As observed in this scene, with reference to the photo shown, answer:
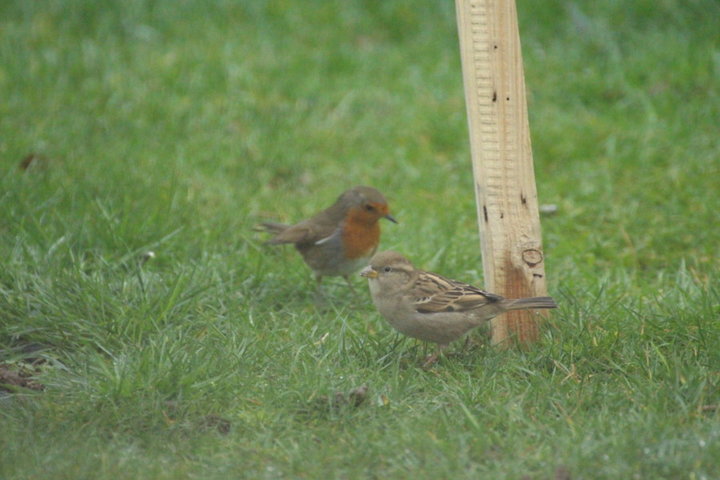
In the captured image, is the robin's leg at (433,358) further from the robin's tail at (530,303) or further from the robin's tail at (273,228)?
the robin's tail at (273,228)

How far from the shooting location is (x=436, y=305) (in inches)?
204

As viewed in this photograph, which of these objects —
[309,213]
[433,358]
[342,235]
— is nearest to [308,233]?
[342,235]

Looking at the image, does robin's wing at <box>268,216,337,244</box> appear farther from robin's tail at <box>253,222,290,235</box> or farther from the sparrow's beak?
the sparrow's beak

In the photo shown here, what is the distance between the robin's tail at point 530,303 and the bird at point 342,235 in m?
1.66

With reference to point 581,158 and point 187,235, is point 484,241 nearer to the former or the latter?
point 187,235

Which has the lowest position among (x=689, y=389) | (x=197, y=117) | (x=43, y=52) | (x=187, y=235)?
(x=689, y=389)

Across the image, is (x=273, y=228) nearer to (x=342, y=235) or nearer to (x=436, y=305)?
(x=342, y=235)

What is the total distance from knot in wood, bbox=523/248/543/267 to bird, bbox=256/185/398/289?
161 centimetres

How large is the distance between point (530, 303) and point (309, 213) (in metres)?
2.90

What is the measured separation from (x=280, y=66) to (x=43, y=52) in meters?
2.37

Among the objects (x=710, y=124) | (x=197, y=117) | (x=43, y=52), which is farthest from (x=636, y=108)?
(x=43, y=52)

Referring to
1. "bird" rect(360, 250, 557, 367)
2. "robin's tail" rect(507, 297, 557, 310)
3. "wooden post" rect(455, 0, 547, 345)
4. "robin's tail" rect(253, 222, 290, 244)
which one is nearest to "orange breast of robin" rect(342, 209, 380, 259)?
"robin's tail" rect(253, 222, 290, 244)

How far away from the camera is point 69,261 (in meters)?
Answer: 6.09

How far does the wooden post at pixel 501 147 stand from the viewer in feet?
15.8
